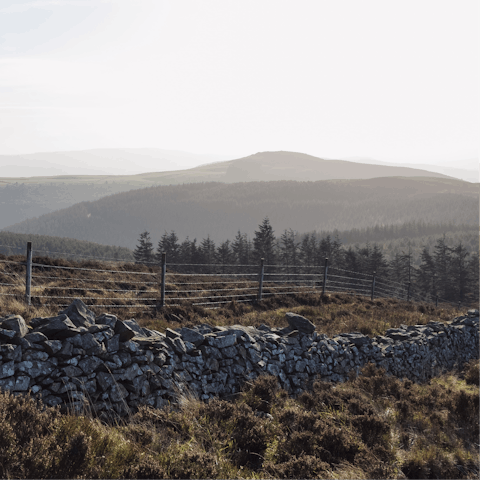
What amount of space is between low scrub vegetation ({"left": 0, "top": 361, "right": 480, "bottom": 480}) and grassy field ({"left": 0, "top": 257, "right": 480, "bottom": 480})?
11mm

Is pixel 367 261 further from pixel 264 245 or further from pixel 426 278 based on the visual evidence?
pixel 264 245

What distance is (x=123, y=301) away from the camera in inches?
382

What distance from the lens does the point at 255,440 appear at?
14.5 feet

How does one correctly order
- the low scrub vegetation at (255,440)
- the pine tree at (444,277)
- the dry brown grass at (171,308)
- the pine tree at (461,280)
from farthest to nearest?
1. the pine tree at (444,277)
2. the pine tree at (461,280)
3. the dry brown grass at (171,308)
4. the low scrub vegetation at (255,440)

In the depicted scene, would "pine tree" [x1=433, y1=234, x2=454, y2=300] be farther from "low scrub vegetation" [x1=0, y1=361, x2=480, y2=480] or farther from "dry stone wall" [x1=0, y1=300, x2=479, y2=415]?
"low scrub vegetation" [x1=0, y1=361, x2=480, y2=480]

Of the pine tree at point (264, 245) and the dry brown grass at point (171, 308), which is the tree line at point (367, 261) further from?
the dry brown grass at point (171, 308)

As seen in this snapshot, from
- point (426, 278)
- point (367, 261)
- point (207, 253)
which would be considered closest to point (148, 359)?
point (367, 261)

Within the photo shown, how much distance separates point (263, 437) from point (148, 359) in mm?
2004

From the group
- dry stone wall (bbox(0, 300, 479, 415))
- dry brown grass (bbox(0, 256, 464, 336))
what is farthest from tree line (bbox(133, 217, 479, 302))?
dry stone wall (bbox(0, 300, 479, 415))

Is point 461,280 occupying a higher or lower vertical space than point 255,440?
lower

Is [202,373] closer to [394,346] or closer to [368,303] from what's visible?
[394,346]

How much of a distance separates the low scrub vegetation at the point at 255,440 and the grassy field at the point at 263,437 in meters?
0.01

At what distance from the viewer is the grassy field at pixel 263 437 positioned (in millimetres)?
3277

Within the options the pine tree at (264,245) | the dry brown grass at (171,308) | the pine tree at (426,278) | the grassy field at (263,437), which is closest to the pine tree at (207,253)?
the pine tree at (264,245)
